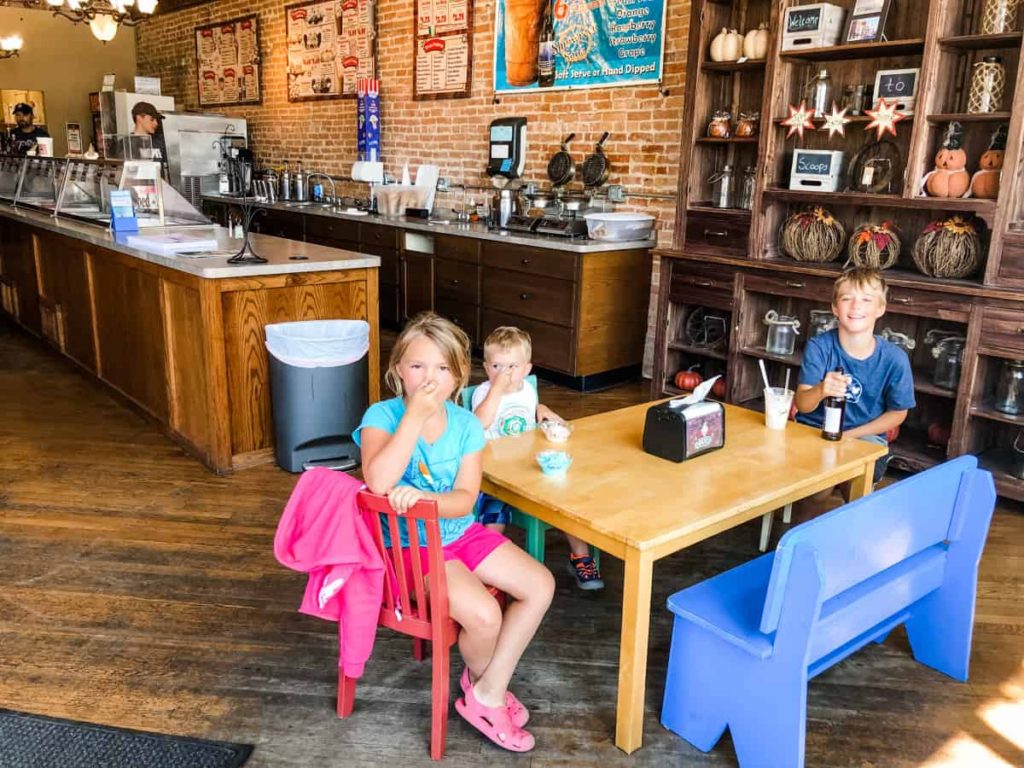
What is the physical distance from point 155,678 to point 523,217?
4.32 meters

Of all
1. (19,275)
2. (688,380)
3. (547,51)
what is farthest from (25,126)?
(688,380)

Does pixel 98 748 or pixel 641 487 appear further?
pixel 641 487

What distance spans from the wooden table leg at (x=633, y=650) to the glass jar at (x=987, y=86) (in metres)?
2.86

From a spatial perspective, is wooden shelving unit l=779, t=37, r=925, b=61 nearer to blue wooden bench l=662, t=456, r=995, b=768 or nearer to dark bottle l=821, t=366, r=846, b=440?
dark bottle l=821, t=366, r=846, b=440

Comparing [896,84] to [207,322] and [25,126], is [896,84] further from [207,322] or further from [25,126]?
[25,126]

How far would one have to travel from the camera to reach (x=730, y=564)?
3.14m

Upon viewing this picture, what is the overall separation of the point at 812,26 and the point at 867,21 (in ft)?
0.80

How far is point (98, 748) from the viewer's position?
6.78 feet

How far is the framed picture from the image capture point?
13.0 ft

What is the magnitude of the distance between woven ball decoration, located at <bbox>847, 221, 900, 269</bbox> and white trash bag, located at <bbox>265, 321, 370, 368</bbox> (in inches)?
94.3

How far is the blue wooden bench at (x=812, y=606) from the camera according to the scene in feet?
6.03

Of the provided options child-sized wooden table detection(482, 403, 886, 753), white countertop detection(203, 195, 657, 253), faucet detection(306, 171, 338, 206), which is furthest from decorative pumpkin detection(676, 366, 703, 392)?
faucet detection(306, 171, 338, 206)

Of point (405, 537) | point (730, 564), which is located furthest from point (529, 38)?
point (405, 537)

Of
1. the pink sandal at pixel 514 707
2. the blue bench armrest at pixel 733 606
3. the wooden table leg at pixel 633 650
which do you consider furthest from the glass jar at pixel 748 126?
the pink sandal at pixel 514 707
